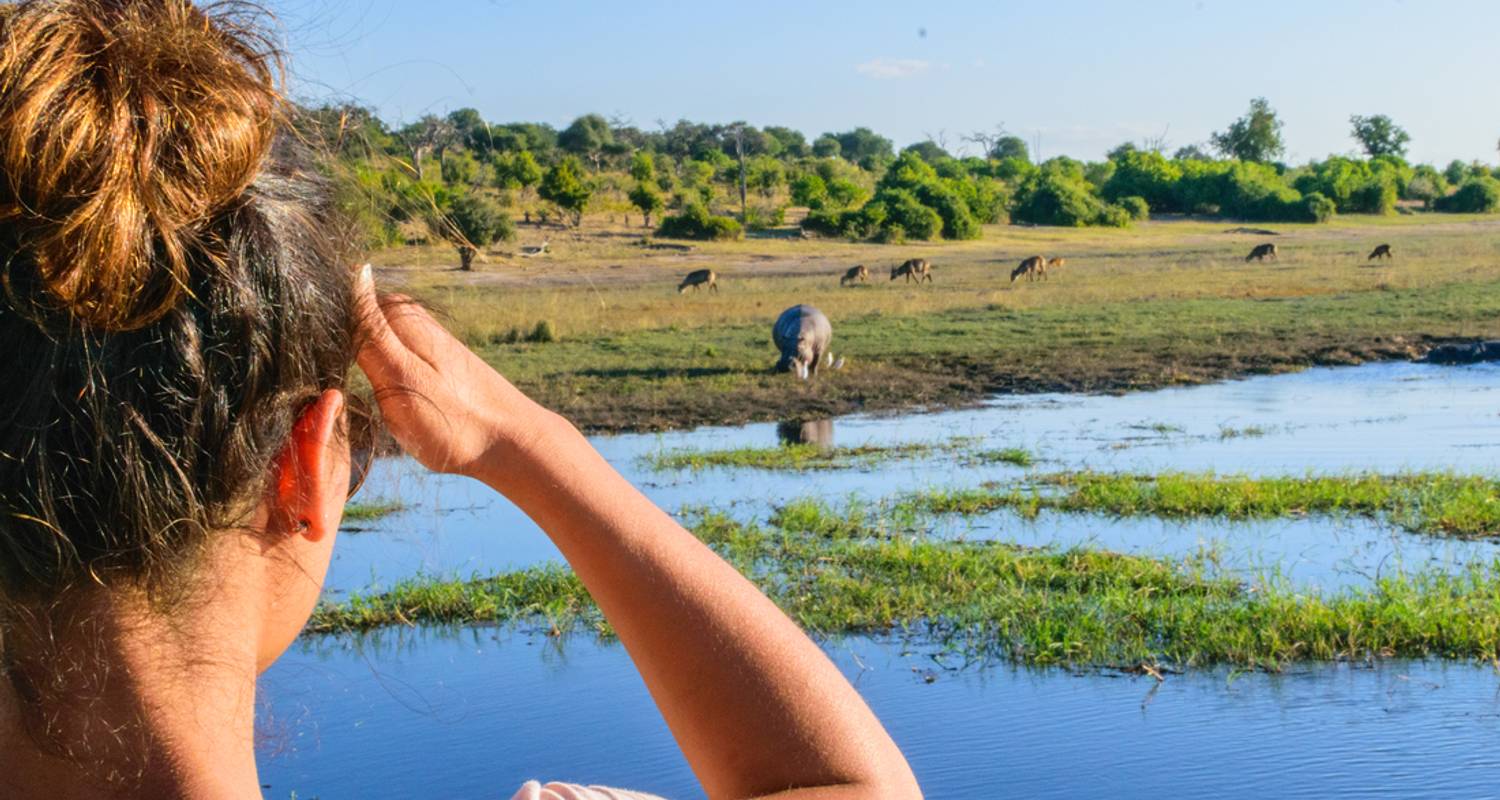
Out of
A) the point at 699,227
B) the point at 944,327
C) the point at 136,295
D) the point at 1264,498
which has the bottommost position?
the point at 1264,498

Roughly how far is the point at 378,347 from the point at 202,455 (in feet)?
0.55

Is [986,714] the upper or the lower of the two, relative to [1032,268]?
lower

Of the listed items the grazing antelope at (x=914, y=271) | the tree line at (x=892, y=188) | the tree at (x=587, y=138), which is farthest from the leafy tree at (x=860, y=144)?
the grazing antelope at (x=914, y=271)

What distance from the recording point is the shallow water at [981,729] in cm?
445

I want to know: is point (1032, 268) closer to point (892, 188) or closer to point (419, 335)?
point (892, 188)

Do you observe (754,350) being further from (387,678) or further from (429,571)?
(387,678)

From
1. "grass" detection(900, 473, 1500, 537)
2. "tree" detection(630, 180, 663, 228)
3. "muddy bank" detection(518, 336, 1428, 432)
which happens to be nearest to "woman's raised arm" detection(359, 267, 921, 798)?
"grass" detection(900, 473, 1500, 537)

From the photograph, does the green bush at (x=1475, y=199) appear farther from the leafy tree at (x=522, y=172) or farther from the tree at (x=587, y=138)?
the leafy tree at (x=522, y=172)

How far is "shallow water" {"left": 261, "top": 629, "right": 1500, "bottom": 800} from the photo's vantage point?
4.45 m

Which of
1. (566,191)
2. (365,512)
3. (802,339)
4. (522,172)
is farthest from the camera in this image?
(522,172)

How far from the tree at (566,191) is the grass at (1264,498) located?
3226 centimetres

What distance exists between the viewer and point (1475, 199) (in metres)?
61.1

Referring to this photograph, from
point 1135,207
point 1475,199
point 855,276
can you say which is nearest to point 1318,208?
point 1135,207

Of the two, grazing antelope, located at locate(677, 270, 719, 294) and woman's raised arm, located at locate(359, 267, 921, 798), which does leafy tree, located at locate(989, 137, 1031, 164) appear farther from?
woman's raised arm, located at locate(359, 267, 921, 798)
